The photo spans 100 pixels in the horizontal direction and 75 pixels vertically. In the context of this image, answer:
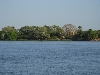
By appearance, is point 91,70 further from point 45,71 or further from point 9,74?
point 9,74

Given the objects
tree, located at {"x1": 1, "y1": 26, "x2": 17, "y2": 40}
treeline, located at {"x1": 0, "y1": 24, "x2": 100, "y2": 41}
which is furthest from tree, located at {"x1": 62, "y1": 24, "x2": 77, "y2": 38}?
tree, located at {"x1": 1, "y1": 26, "x2": 17, "y2": 40}

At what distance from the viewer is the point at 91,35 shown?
5812 inches

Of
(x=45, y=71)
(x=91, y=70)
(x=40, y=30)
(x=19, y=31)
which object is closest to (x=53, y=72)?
(x=45, y=71)

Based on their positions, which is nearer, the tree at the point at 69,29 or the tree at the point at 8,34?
the tree at the point at 8,34

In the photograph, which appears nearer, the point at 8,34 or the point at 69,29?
the point at 8,34

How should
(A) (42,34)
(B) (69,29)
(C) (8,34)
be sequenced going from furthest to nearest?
(B) (69,29) < (C) (8,34) < (A) (42,34)

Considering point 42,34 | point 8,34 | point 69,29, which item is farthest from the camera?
point 69,29

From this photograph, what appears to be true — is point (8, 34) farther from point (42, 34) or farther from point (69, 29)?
point (69, 29)

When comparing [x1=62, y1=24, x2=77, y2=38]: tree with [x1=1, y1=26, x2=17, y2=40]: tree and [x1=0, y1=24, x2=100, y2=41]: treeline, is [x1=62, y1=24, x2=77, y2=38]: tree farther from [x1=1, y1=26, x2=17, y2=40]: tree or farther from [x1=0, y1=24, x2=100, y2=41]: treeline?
[x1=1, y1=26, x2=17, y2=40]: tree

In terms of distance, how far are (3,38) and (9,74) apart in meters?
128

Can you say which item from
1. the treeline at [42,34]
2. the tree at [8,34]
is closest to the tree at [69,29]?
the treeline at [42,34]

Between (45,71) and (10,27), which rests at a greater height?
(10,27)

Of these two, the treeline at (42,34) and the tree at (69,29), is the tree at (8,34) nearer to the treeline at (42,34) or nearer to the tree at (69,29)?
the treeline at (42,34)

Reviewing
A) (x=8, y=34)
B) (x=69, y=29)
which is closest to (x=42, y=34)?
(x=8, y=34)
